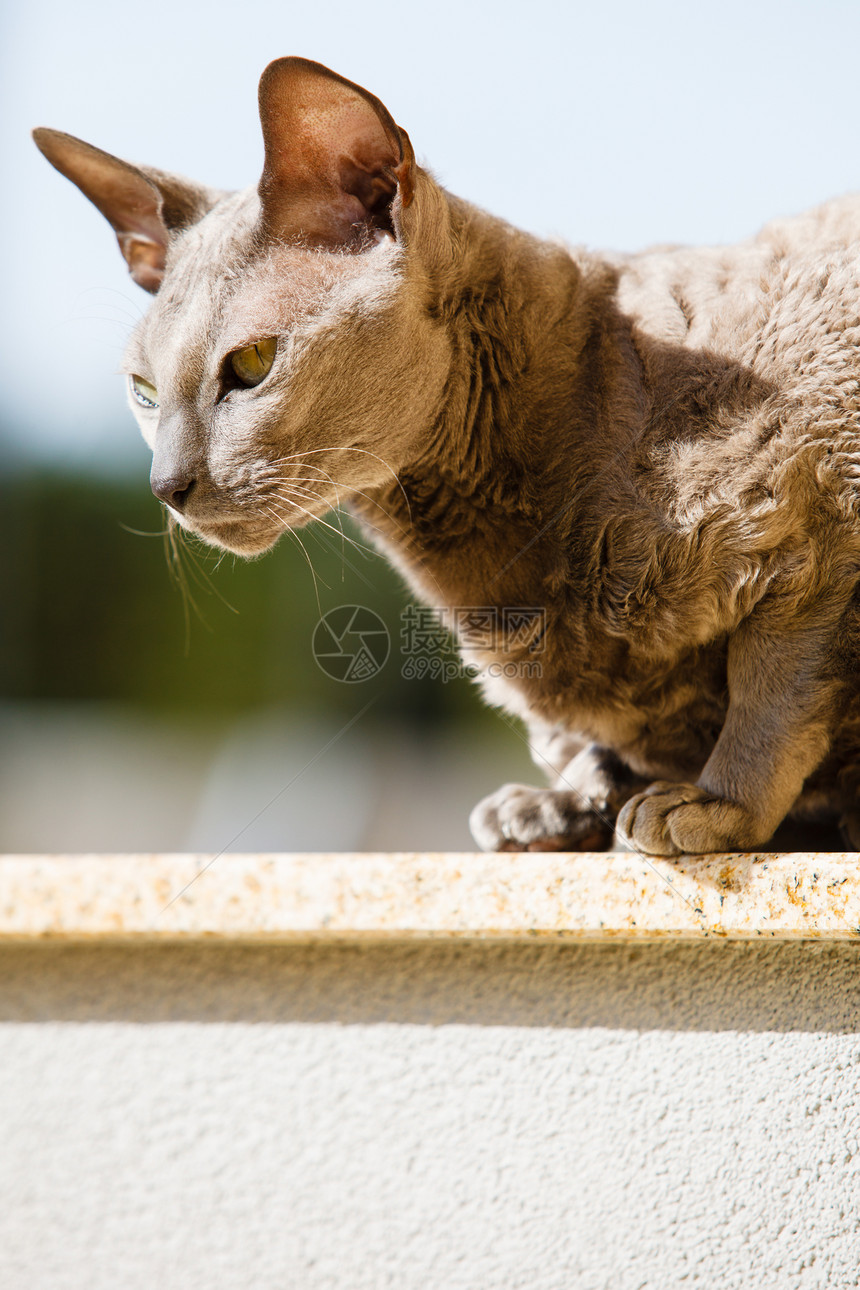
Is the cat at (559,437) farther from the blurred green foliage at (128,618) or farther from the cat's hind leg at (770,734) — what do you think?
the blurred green foliage at (128,618)

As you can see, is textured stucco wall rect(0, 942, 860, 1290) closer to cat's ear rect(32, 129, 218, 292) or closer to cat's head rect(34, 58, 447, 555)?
cat's head rect(34, 58, 447, 555)

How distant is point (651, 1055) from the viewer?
0.66 metres

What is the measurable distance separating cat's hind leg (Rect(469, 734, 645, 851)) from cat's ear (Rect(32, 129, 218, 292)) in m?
0.66

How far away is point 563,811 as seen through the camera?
0.90 m

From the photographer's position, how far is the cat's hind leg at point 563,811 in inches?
35.0

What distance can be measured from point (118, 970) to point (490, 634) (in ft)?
1.37

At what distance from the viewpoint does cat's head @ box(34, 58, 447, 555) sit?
758mm
